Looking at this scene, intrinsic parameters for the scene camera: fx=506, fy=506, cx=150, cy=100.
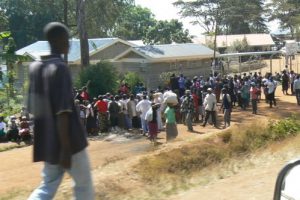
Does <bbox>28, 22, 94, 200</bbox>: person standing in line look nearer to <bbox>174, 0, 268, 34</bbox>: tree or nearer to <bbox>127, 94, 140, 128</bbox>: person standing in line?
<bbox>127, 94, 140, 128</bbox>: person standing in line

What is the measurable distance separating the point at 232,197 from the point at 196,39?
5670 centimetres

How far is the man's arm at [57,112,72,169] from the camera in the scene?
3.30 metres

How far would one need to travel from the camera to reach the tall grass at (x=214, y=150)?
733 cm

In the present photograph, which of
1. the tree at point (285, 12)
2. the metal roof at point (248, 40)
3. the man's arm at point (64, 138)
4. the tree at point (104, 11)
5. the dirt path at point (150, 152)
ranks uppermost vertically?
the tree at point (285, 12)

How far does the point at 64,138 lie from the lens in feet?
10.8

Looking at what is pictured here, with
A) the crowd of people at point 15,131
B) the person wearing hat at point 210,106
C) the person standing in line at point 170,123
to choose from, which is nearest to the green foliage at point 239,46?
the person wearing hat at point 210,106

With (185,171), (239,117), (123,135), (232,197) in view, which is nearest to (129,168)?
(185,171)

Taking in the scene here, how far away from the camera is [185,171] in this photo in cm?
768

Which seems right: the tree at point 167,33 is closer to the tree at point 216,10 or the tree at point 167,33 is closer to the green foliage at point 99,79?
the tree at point 216,10

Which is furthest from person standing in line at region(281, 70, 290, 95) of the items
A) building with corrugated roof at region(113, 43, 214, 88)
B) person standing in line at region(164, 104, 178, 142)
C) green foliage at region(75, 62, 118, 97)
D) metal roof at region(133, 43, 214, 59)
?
person standing in line at region(164, 104, 178, 142)

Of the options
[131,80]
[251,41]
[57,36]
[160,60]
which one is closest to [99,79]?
[131,80]

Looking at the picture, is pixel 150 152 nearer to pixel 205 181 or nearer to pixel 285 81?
pixel 205 181

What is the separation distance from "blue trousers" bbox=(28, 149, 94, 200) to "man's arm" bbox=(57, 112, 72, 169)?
0.09m

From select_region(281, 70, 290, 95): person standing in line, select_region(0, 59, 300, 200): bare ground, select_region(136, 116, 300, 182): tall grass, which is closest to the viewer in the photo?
select_region(0, 59, 300, 200): bare ground
